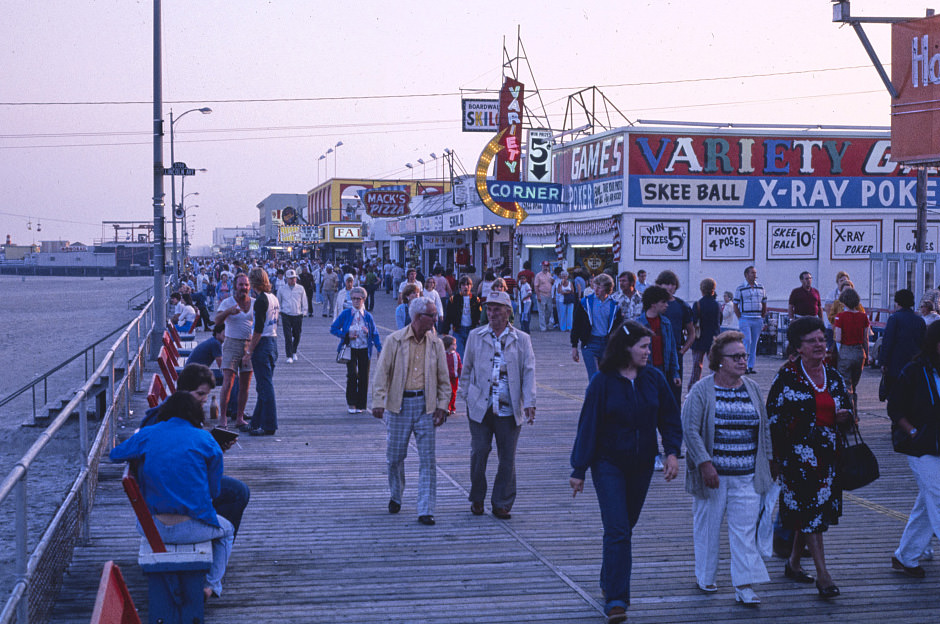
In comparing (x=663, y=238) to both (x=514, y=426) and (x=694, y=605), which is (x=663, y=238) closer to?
(x=514, y=426)

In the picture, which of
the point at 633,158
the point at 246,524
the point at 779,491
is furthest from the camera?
A: the point at 633,158

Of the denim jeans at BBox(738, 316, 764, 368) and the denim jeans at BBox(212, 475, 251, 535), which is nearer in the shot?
the denim jeans at BBox(212, 475, 251, 535)

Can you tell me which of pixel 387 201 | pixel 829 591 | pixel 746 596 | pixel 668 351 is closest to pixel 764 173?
pixel 668 351

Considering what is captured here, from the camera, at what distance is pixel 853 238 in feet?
91.6

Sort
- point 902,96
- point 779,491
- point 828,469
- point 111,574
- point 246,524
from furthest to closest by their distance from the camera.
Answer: point 902,96, point 246,524, point 779,491, point 828,469, point 111,574

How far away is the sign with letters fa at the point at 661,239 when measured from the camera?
2662 cm

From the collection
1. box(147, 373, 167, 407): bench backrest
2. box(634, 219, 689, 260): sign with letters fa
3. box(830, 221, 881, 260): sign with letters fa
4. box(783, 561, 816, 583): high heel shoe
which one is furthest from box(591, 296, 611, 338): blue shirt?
box(830, 221, 881, 260): sign with letters fa

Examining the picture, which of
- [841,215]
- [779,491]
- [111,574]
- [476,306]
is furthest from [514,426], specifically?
[841,215]

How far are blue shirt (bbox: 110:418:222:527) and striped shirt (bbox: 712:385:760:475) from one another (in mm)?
3013

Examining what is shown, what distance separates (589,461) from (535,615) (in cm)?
100

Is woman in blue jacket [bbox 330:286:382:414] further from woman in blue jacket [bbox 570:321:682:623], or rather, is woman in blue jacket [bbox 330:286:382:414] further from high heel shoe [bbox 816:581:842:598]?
high heel shoe [bbox 816:581:842:598]

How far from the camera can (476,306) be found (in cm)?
1453

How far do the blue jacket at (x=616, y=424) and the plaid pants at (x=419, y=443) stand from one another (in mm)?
2291

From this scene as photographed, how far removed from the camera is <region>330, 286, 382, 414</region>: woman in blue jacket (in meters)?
12.7
